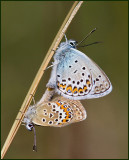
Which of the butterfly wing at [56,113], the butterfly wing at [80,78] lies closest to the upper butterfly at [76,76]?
the butterfly wing at [80,78]

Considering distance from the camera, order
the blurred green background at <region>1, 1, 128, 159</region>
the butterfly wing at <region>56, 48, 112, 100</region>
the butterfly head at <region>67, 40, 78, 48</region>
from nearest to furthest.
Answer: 1. the butterfly wing at <region>56, 48, 112, 100</region>
2. the butterfly head at <region>67, 40, 78, 48</region>
3. the blurred green background at <region>1, 1, 128, 159</region>

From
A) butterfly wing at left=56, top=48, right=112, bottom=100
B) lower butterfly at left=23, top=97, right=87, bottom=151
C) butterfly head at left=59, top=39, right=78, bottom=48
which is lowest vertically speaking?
lower butterfly at left=23, top=97, right=87, bottom=151

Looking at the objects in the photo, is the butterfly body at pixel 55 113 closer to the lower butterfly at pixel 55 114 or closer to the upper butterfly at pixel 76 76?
the lower butterfly at pixel 55 114

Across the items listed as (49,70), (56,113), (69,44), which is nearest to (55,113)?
(56,113)

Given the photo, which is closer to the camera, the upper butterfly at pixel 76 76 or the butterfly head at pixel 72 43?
the upper butterfly at pixel 76 76

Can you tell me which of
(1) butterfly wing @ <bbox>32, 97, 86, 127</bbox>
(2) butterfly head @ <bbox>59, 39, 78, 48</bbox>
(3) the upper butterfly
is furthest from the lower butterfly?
(2) butterfly head @ <bbox>59, 39, 78, 48</bbox>

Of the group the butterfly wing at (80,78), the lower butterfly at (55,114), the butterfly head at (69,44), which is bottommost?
the lower butterfly at (55,114)

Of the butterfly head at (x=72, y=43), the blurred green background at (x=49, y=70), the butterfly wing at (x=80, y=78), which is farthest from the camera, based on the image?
the blurred green background at (x=49, y=70)

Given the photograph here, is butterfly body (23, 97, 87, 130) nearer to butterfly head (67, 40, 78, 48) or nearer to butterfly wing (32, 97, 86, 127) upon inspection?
butterfly wing (32, 97, 86, 127)

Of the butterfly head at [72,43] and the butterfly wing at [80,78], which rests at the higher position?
the butterfly head at [72,43]
